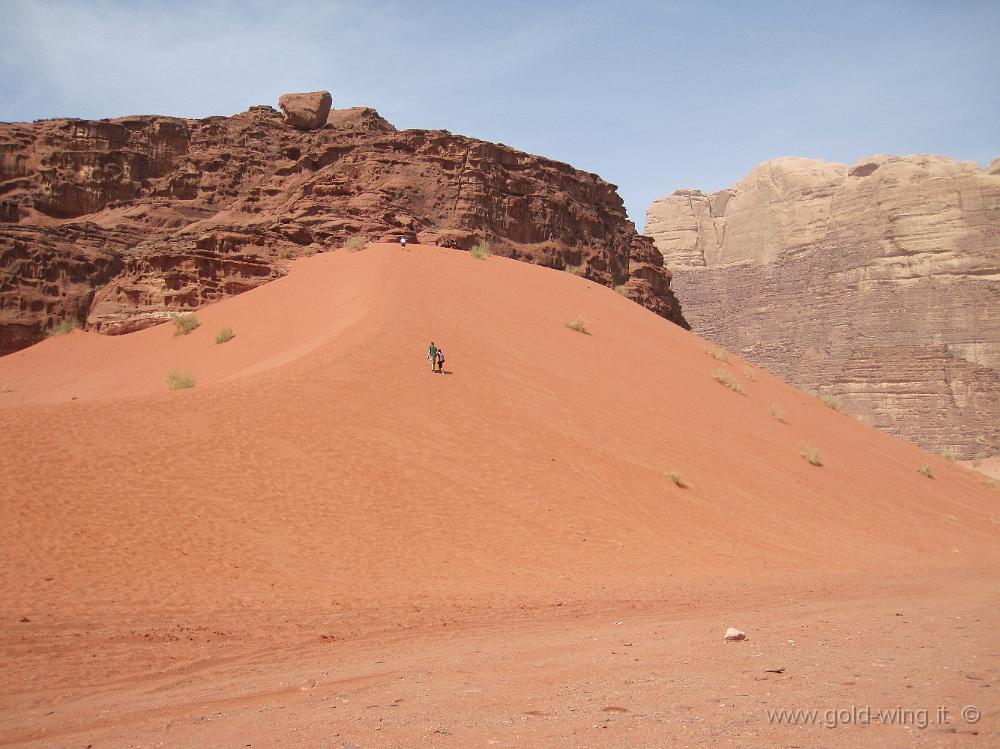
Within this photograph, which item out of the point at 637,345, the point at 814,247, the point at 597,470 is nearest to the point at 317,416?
the point at 597,470

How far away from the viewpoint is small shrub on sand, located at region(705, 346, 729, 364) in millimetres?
28750

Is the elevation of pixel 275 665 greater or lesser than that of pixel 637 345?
lesser

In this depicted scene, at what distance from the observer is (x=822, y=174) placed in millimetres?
95312

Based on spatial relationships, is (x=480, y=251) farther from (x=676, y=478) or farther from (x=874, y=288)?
(x=874, y=288)

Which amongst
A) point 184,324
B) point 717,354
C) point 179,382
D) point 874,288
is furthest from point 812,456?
point 874,288

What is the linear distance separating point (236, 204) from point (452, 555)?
87.6ft

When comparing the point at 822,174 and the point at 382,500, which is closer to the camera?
the point at 382,500

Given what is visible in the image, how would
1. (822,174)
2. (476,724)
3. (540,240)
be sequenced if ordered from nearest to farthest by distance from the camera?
(476,724) < (540,240) < (822,174)

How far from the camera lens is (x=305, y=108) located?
35844 mm

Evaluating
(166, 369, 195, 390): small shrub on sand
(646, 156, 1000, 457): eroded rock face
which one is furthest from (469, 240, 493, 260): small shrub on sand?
(646, 156, 1000, 457): eroded rock face

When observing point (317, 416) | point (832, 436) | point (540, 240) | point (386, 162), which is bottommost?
point (832, 436)

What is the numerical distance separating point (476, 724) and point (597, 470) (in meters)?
10.1

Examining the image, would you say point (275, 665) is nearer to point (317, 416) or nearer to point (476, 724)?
point (476, 724)

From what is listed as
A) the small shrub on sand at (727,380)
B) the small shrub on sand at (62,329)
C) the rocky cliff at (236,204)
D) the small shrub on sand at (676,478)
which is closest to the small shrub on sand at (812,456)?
the small shrub on sand at (727,380)
